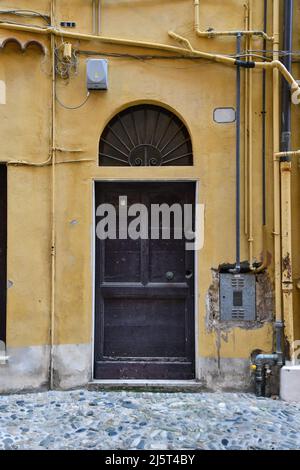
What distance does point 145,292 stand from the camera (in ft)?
15.2

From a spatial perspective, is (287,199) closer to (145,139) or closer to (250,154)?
(250,154)

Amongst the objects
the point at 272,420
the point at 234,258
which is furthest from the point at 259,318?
the point at 272,420

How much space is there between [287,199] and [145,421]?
8.88ft

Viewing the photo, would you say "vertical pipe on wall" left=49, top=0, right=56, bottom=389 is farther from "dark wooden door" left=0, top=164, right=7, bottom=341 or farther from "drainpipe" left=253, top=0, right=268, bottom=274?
"drainpipe" left=253, top=0, right=268, bottom=274

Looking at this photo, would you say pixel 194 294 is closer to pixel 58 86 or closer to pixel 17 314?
pixel 17 314

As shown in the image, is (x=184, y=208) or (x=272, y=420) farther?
(x=184, y=208)

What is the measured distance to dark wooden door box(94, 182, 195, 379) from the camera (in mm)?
4637

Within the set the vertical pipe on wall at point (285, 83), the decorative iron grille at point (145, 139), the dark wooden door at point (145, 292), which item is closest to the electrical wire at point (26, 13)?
the decorative iron grille at point (145, 139)

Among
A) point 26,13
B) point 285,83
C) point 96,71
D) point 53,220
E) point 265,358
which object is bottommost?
point 265,358

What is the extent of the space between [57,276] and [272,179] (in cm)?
264

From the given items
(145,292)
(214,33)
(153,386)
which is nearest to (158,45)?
(214,33)

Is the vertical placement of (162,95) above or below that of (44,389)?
above

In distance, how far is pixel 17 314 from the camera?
442 cm

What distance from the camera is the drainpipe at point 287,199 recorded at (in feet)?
14.2
